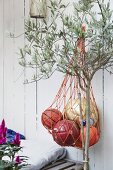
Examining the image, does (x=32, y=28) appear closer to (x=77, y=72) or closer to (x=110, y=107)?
(x=77, y=72)

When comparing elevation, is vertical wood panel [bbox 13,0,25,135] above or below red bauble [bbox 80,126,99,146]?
above

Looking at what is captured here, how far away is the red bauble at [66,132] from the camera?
79.4 inches

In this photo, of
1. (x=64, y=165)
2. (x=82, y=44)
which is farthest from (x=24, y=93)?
(x=82, y=44)

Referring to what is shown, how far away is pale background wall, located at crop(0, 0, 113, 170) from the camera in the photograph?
7.39 feet

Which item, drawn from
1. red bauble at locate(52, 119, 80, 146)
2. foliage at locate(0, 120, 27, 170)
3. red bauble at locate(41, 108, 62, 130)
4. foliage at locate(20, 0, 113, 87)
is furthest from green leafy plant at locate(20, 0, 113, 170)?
foliage at locate(0, 120, 27, 170)

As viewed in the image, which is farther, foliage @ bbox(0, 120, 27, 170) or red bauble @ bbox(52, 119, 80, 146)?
red bauble @ bbox(52, 119, 80, 146)

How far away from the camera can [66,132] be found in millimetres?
2012

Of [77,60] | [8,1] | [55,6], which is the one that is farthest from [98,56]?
[8,1]

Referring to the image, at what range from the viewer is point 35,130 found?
9.07 ft

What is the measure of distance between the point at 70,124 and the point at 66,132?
2.5 inches

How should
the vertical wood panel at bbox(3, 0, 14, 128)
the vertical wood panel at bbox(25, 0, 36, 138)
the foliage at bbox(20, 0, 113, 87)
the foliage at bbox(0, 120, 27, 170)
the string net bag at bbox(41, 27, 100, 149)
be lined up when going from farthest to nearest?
1. the vertical wood panel at bbox(3, 0, 14, 128)
2. the vertical wood panel at bbox(25, 0, 36, 138)
3. the string net bag at bbox(41, 27, 100, 149)
4. the foliage at bbox(20, 0, 113, 87)
5. the foliage at bbox(0, 120, 27, 170)

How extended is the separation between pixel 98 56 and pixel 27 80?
109 cm

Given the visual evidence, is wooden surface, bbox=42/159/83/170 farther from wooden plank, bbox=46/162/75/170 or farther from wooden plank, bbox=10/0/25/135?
wooden plank, bbox=10/0/25/135

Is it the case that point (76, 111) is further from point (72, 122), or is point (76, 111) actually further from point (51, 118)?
point (51, 118)
